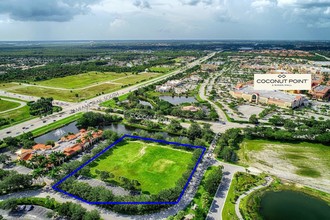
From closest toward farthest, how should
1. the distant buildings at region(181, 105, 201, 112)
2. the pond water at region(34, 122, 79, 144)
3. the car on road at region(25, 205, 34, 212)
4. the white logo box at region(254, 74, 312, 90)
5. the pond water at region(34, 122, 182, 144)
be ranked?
the car on road at region(25, 205, 34, 212), the pond water at region(34, 122, 79, 144), the pond water at region(34, 122, 182, 144), the white logo box at region(254, 74, 312, 90), the distant buildings at region(181, 105, 201, 112)

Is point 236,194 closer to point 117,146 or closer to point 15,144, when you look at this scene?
point 117,146

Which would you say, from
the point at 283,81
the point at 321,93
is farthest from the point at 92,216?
the point at 321,93

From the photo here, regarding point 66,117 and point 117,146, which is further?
point 66,117

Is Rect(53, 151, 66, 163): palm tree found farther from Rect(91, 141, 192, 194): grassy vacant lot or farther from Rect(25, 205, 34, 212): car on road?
Rect(25, 205, 34, 212): car on road

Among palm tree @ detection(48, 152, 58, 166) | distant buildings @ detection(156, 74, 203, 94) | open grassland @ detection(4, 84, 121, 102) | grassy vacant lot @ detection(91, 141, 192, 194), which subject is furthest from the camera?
distant buildings @ detection(156, 74, 203, 94)

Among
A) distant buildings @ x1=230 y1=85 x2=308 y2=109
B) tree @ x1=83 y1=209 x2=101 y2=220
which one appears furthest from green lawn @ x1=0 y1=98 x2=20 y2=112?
distant buildings @ x1=230 y1=85 x2=308 y2=109

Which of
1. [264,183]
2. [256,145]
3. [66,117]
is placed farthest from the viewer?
[66,117]

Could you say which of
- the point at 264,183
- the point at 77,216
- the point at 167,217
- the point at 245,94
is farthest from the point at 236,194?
the point at 245,94
